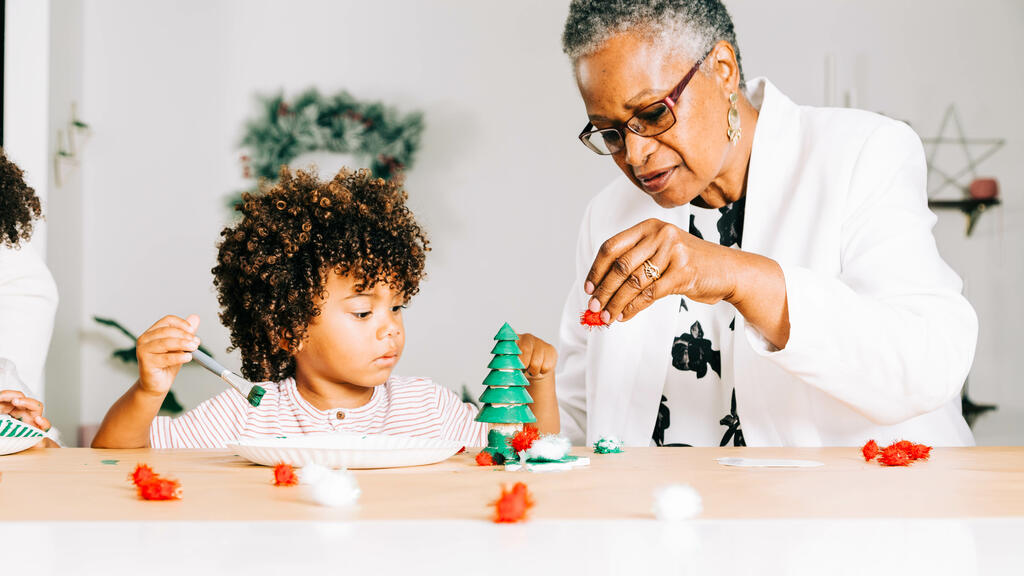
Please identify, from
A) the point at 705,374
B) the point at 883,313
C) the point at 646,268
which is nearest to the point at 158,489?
the point at 646,268

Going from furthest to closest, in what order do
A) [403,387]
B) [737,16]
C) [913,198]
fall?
[737,16], [403,387], [913,198]

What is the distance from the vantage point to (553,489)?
2.86 ft

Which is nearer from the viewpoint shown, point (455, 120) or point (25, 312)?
point (25, 312)

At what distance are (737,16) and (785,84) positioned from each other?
1.35ft

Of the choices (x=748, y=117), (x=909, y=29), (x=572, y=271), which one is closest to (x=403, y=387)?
(x=748, y=117)

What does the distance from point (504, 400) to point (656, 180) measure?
2.19ft

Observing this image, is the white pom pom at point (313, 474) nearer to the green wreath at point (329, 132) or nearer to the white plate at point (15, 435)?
the white plate at point (15, 435)

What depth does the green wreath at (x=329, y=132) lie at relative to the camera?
A: 4344 mm

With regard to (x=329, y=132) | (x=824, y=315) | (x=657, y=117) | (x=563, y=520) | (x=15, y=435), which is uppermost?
(x=329, y=132)

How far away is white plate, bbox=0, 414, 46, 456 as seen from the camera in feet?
3.97

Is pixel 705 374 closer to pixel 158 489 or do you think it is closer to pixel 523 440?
pixel 523 440

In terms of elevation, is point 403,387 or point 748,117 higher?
point 748,117

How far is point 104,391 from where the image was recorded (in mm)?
4172

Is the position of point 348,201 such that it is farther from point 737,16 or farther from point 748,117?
point 737,16
